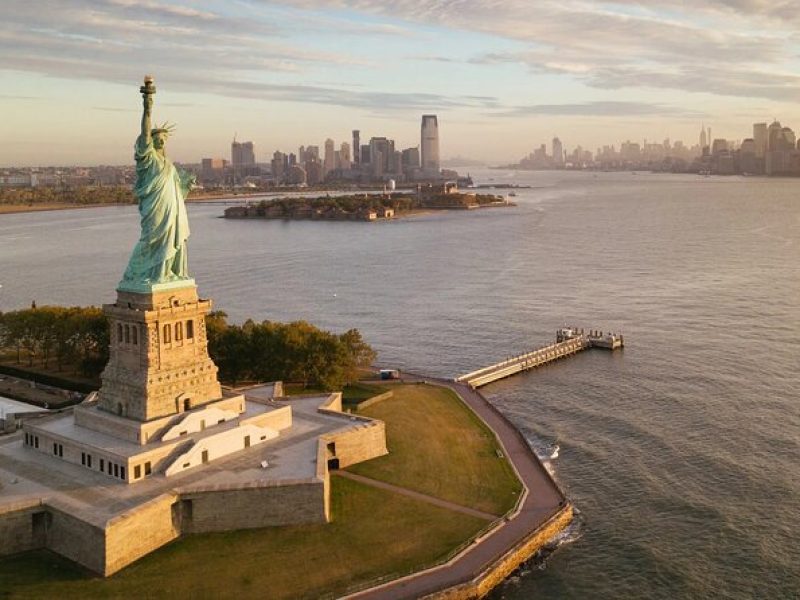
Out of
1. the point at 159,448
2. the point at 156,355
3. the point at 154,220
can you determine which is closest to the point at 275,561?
the point at 159,448

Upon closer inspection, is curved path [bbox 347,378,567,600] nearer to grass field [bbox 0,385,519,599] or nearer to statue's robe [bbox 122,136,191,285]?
grass field [bbox 0,385,519,599]

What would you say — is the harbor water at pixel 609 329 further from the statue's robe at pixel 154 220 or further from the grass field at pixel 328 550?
the statue's robe at pixel 154 220

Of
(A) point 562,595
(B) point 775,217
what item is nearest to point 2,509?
(A) point 562,595

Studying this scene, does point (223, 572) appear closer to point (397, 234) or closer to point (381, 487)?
point (381, 487)

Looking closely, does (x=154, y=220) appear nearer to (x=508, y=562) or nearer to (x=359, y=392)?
(x=359, y=392)

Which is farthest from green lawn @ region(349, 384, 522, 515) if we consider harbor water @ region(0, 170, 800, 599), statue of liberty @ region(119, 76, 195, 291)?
statue of liberty @ region(119, 76, 195, 291)
